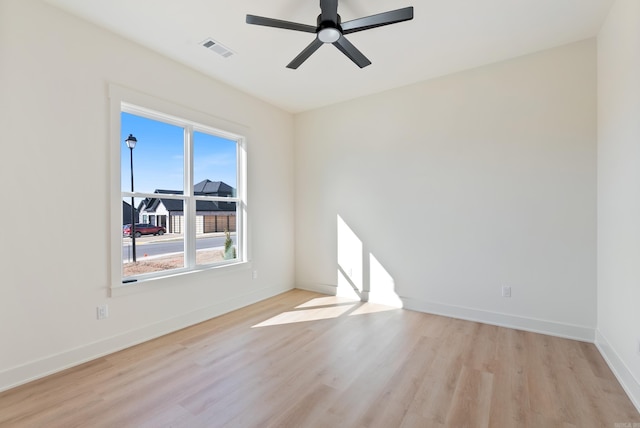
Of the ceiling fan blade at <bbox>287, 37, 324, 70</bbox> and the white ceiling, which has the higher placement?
the white ceiling

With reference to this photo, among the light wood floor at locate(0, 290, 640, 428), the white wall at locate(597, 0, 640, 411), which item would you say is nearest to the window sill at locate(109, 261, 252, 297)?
the light wood floor at locate(0, 290, 640, 428)

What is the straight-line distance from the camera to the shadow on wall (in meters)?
3.91

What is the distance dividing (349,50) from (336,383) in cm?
268

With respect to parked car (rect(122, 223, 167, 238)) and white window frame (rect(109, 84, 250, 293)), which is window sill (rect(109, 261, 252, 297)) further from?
parked car (rect(122, 223, 167, 238))

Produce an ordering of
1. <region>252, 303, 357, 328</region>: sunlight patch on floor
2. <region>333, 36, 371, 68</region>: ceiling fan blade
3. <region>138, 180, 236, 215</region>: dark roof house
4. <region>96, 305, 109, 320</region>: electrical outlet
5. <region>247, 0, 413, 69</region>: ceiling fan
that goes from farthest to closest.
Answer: <region>252, 303, 357, 328</region>: sunlight patch on floor
<region>138, 180, 236, 215</region>: dark roof house
<region>96, 305, 109, 320</region>: electrical outlet
<region>333, 36, 371, 68</region>: ceiling fan blade
<region>247, 0, 413, 69</region>: ceiling fan

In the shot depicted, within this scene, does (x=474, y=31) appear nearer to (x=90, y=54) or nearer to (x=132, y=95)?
(x=132, y=95)

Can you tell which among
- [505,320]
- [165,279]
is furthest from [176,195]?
[505,320]

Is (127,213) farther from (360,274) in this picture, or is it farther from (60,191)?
(360,274)

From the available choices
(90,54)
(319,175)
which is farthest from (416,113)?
(90,54)

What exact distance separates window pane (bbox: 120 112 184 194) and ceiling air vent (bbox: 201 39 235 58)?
3.16 ft

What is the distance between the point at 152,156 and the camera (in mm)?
3059

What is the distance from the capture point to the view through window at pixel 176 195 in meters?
2.88

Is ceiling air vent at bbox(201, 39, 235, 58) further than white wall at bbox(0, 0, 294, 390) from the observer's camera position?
Yes

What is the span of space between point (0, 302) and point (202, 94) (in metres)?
2.62
